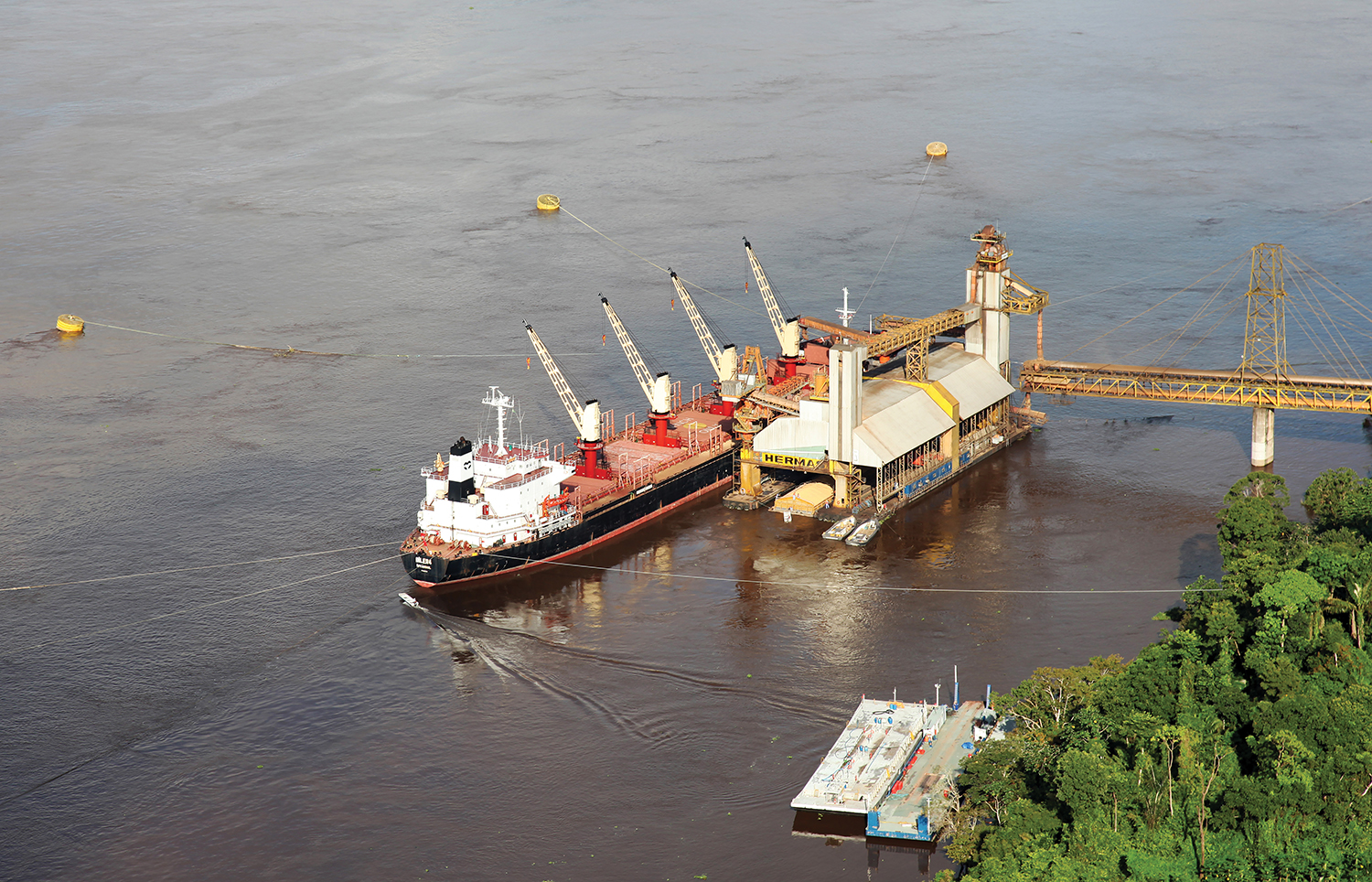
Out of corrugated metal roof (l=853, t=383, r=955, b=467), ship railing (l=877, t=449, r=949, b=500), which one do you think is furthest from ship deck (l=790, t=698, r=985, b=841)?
ship railing (l=877, t=449, r=949, b=500)

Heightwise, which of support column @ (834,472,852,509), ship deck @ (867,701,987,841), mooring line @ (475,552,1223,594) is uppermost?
support column @ (834,472,852,509)

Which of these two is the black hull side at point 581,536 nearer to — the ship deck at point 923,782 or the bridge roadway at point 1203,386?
the bridge roadway at point 1203,386


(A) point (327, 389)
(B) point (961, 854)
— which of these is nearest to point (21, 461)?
(A) point (327, 389)

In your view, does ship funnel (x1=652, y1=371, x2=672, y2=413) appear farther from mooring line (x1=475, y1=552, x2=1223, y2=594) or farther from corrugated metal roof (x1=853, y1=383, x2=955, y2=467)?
mooring line (x1=475, y1=552, x2=1223, y2=594)

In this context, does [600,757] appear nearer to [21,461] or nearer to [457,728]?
[457,728]

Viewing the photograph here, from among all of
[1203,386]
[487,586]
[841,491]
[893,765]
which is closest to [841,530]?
[841,491]
